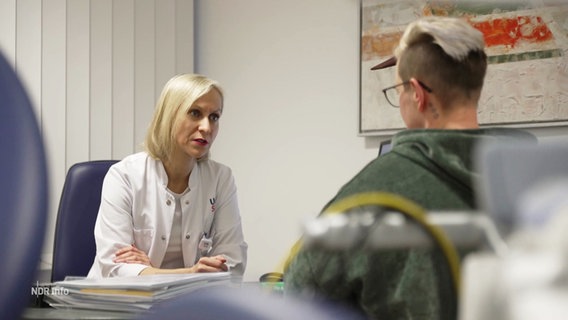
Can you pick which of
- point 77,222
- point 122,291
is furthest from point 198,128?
point 122,291

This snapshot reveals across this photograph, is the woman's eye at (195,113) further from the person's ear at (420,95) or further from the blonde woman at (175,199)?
the person's ear at (420,95)

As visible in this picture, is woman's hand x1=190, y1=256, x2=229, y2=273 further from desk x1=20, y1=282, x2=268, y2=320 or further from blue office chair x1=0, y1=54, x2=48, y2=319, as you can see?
blue office chair x1=0, y1=54, x2=48, y2=319

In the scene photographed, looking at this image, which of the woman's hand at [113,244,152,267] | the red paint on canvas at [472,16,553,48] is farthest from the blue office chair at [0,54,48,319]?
the red paint on canvas at [472,16,553,48]

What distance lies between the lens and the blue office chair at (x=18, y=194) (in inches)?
27.1

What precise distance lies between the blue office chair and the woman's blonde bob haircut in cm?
188

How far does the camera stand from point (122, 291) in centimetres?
155

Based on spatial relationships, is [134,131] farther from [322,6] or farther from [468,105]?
[468,105]

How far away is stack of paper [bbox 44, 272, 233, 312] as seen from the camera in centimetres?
152

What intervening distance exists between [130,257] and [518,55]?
5.87ft

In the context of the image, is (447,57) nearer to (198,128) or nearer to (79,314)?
(79,314)

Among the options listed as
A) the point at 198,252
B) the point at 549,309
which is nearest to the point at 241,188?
the point at 198,252

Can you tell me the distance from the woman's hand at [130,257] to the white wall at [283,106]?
1255 mm

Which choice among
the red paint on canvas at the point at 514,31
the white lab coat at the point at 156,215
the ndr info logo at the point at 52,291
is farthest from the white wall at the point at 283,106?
the ndr info logo at the point at 52,291

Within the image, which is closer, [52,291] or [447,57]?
[447,57]
